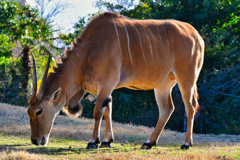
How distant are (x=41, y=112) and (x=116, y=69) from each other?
1524mm

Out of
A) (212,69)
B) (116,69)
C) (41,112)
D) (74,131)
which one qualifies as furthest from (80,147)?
(212,69)

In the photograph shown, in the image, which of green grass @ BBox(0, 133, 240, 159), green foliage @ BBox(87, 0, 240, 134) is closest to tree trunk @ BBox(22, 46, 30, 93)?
green foliage @ BBox(87, 0, 240, 134)

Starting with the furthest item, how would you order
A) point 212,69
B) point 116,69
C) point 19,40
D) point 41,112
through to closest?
1. point 19,40
2. point 212,69
3. point 116,69
4. point 41,112

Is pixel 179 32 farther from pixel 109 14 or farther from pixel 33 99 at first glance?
pixel 33 99

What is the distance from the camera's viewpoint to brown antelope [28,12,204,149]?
5.54 m

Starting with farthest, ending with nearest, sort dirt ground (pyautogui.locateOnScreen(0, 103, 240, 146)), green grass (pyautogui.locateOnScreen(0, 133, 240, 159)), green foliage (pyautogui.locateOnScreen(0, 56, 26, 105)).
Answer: green foliage (pyautogui.locateOnScreen(0, 56, 26, 105))
dirt ground (pyautogui.locateOnScreen(0, 103, 240, 146))
green grass (pyautogui.locateOnScreen(0, 133, 240, 159))

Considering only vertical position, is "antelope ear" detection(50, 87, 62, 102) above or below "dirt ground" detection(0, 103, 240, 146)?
above

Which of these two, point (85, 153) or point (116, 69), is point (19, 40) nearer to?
point (116, 69)

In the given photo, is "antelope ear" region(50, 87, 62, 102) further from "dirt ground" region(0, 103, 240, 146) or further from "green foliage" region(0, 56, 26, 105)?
"green foliage" region(0, 56, 26, 105)

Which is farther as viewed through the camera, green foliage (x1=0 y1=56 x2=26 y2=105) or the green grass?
green foliage (x1=0 y1=56 x2=26 y2=105)

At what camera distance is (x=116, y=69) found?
575cm

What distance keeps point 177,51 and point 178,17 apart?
881 cm

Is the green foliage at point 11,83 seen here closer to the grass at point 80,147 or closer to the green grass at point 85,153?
the grass at point 80,147

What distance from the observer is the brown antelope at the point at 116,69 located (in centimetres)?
554
